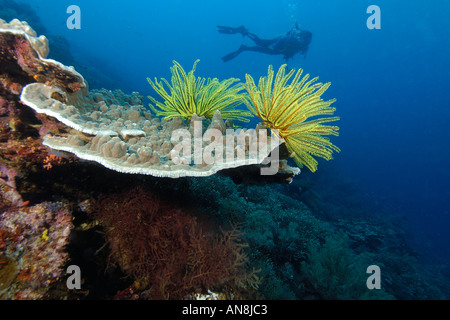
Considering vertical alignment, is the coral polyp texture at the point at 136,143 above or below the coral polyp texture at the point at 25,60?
below

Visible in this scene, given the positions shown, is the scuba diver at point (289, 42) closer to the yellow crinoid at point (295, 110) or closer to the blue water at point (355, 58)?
the yellow crinoid at point (295, 110)

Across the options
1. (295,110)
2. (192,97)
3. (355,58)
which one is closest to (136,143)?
(192,97)

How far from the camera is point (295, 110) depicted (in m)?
2.60

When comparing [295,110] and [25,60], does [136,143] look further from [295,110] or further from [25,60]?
[295,110]

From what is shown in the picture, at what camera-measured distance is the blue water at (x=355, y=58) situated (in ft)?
153

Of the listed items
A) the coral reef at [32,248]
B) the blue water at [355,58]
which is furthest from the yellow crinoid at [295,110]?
the blue water at [355,58]

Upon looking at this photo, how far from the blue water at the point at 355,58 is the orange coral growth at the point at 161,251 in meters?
35.1

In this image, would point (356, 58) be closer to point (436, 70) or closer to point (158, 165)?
point (436, 70)

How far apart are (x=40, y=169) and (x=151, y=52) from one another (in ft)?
445

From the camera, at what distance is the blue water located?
153 ft

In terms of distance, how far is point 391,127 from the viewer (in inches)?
3012

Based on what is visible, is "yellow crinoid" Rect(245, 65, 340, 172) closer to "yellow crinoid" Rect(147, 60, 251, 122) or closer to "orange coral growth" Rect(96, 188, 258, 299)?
"yellow crinoid" Rect(147, 60, 251, 122)

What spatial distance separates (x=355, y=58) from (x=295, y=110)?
139392 millimetres

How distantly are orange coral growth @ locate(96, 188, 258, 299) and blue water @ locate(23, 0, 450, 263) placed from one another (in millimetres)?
35134
